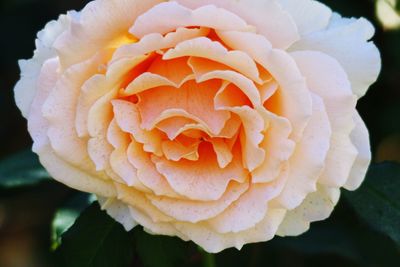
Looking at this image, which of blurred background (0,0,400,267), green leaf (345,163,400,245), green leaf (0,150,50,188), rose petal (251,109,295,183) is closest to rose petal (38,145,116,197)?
rose petal (251,109,295,183)

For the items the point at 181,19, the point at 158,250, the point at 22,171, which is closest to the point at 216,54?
the point at 181,19

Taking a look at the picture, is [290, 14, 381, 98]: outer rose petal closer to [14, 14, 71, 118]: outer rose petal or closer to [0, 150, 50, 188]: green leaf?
[14, 14, 71, 118]: outer rose petal

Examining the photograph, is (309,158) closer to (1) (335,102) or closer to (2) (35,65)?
(1) (335,102)

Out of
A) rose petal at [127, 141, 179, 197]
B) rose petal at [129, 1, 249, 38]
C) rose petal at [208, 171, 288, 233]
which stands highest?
rose petal at [129, 1, 249, 38]

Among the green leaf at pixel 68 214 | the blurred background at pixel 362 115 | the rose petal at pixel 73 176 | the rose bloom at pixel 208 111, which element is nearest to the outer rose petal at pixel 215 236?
the rose bloom at pixel 208 111

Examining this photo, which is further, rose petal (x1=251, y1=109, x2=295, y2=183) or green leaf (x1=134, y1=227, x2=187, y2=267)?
green leaf (x1=134, y1=227, x2=187, y2=267)

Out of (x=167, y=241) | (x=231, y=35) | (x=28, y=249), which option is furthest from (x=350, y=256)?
(x=28, y=249)
